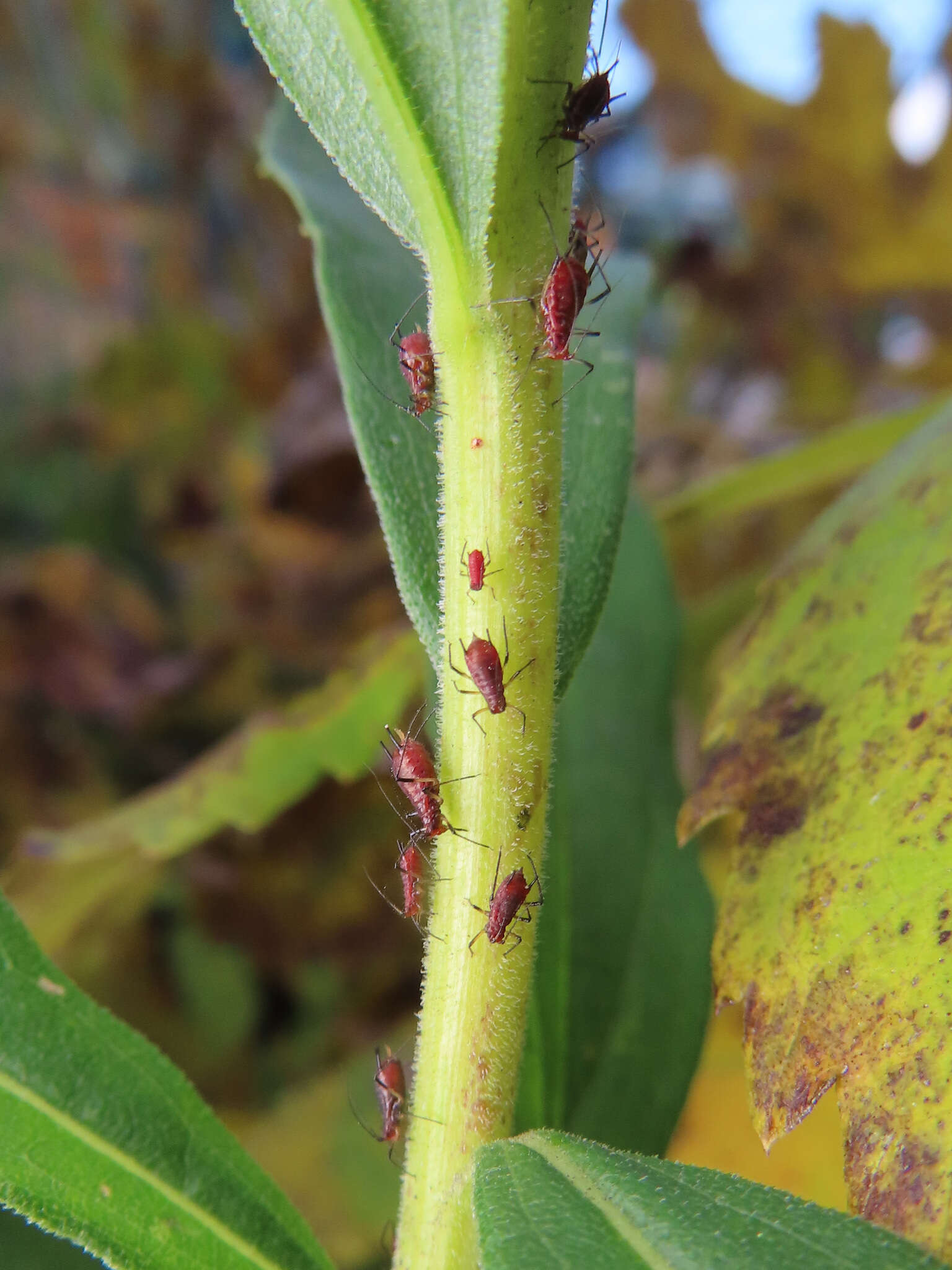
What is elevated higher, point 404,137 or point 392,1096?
point 404,137

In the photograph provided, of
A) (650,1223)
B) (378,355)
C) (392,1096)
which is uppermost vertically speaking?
(378,355)

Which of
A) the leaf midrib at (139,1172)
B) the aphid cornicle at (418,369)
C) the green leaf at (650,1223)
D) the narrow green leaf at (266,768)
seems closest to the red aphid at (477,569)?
the aphid cornicle at (418,369)

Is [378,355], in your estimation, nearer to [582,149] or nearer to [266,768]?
[582,149]

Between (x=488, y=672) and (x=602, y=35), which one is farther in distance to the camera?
(x=602, y=35)

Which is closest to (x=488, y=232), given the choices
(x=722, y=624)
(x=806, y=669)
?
(x=806, y=669)

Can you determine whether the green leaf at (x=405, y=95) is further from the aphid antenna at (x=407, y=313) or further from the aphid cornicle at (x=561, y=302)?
the aphid antenna at (x=407, y=313)

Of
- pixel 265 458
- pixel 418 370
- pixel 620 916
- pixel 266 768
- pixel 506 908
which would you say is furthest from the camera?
pixel 265 458

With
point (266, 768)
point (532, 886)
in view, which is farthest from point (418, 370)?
point (266, 768)

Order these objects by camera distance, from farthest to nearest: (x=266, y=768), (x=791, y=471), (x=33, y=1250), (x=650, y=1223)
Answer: (x=791, y=471) < (x=266, y=768) < (x=33, y=1250) < (x=650, y=1223)
